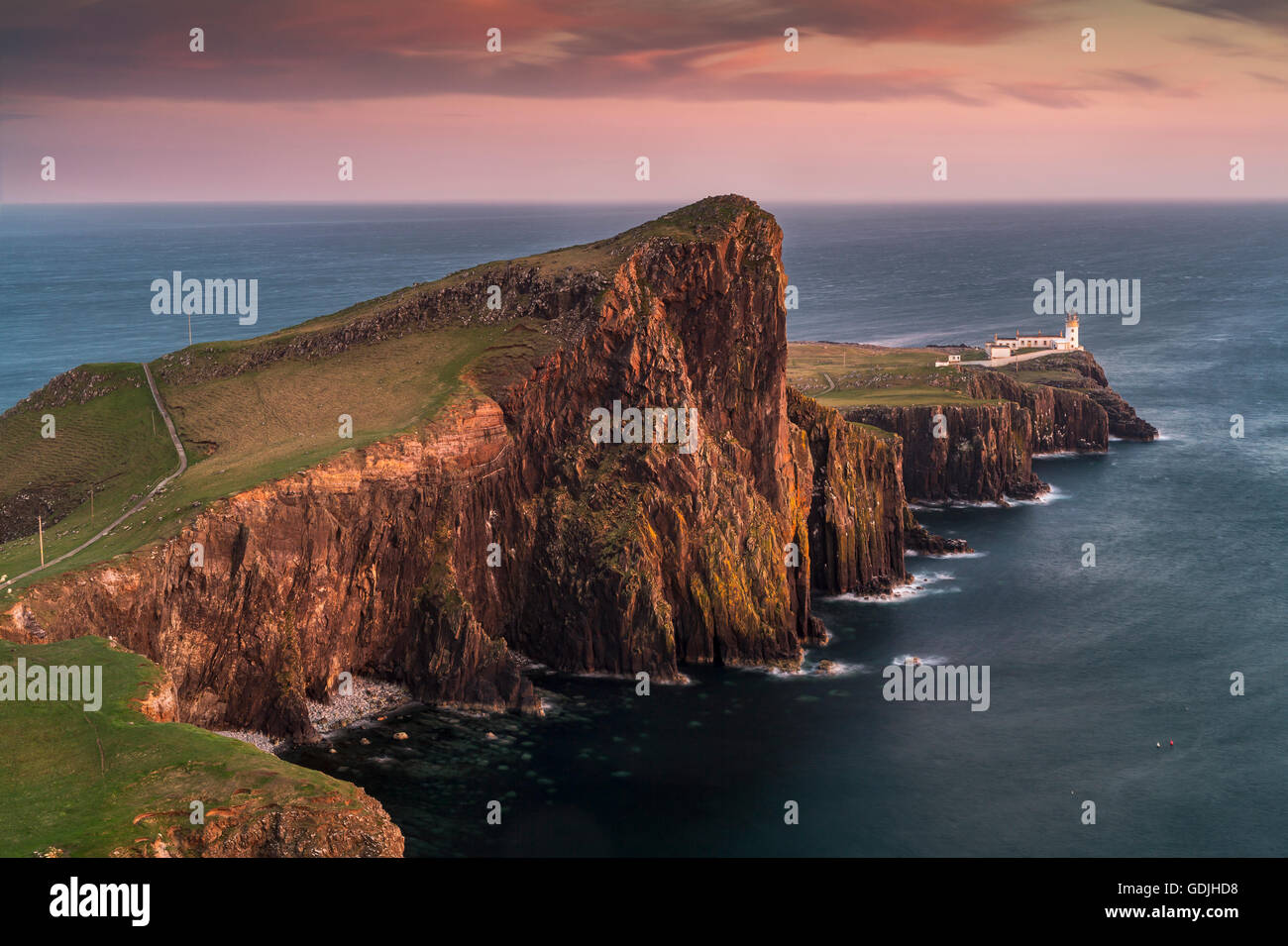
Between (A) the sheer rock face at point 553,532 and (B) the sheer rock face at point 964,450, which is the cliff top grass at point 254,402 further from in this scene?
(B) the sheer rock face at point 964,450

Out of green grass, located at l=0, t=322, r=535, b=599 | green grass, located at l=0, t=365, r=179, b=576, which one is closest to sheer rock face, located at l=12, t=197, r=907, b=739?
green grass, located at l=0, t=322, r=535, b=599

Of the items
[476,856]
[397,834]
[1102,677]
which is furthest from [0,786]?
[1102,677]

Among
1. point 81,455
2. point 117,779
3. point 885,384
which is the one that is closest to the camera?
point 117,779

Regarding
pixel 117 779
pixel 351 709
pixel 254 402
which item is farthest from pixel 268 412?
pixel 117 779

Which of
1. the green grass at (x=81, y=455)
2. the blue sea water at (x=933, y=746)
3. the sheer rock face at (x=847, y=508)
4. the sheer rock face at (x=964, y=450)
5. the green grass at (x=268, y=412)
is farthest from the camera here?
the sheer rock face at (x=964, y=450)

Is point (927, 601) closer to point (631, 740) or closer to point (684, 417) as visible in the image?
point (684, 417)

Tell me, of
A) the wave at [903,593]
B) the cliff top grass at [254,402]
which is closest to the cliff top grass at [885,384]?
the wave at [903,593]

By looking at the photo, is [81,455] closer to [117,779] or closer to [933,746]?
[117,779]
